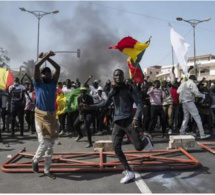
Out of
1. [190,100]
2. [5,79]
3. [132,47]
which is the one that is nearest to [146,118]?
[190,100]

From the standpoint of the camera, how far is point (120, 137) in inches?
172

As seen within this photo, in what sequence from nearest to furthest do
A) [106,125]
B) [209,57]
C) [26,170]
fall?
[26,170] → [106,125] → [209,57]

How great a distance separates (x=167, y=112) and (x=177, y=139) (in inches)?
102

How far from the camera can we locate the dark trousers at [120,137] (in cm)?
422

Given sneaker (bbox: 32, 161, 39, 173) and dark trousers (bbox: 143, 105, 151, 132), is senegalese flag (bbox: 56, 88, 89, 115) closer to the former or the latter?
dark trousers (bbox: 143, 105, 151, 132)

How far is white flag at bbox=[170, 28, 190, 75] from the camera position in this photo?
24.2 ft

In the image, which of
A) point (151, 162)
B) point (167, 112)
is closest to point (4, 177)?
point (151, 162)

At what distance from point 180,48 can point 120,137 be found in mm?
4257

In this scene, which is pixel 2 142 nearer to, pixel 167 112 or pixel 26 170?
pixel 26 170

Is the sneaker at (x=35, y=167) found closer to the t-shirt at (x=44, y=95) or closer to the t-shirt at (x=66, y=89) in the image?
the t-shirt at (x=44, y=95)

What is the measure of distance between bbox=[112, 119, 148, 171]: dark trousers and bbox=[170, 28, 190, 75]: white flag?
3.76 m

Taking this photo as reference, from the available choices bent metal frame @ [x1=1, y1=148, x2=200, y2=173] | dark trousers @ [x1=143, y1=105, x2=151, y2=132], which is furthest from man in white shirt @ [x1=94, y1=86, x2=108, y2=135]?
bent metal frame @ [x1=1, y1=148, x2=200, y2=173]

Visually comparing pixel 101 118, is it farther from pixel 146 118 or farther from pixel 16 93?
pixel 16 93

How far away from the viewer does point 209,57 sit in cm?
6481
